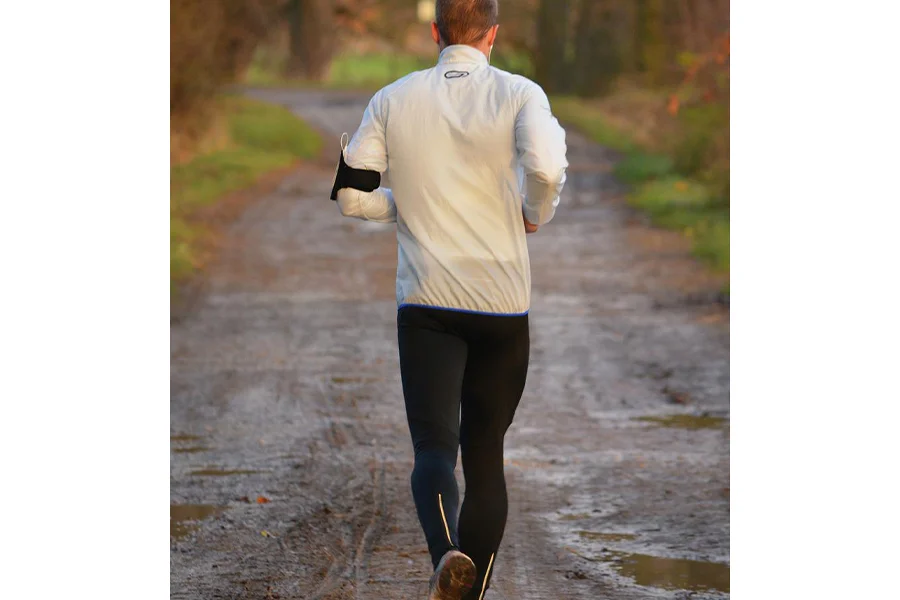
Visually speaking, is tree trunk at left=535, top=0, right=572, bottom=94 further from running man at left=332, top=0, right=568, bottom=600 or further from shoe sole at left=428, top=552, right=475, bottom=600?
shoe sole at left=428, top=552, right=475, bottom=600

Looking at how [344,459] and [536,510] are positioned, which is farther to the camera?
[344,459]

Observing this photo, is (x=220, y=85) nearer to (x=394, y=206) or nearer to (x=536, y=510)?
(x=536, y=510)

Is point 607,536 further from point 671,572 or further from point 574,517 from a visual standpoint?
point 671,572

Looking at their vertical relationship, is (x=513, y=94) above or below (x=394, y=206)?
above

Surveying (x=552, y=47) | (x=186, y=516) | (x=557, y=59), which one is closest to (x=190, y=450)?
(x=186, y=516)

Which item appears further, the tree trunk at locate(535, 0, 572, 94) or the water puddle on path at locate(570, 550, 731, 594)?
the tree trunk at locate(535, 0, 572, 94)

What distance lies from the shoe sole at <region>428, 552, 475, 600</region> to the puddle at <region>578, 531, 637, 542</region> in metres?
2.07

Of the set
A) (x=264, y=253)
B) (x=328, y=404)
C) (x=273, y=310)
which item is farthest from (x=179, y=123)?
(x=328, y=404)

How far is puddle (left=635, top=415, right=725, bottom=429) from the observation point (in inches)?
321

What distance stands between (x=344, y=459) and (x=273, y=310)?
4896 mm

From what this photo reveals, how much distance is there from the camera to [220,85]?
78.0 feet

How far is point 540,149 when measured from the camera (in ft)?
12.8

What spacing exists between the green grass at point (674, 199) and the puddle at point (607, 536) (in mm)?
6572

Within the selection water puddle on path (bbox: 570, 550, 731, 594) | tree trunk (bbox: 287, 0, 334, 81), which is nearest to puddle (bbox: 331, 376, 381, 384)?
water puddle on path (bbox: 570, 550, 731, 594)
